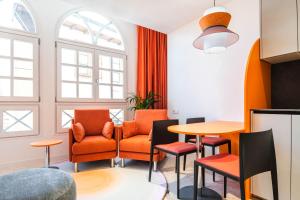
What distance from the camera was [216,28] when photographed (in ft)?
5.70

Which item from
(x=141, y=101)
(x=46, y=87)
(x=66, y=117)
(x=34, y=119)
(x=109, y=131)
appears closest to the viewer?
(x=109, y=131)

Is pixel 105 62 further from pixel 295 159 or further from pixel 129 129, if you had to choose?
pixel 295 159

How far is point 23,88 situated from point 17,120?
21.3 inches

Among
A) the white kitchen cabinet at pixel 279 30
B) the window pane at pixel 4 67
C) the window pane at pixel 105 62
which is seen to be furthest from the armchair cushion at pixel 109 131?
the white kitchen cabinet at pixel 279 30

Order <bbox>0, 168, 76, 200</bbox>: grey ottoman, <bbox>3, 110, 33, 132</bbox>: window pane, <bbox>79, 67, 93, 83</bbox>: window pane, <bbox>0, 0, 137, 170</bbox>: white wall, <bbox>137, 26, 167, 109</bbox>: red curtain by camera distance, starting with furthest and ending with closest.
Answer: <bbox>137, 26, 167, 109</bbox>: red curtain < <bbox>79, 67, 93, 83</bbox>: window pane < <bbox>0, 0, 137, 170</bbox>: white wall < <bbox>3, 110, 33, 132</bbox>: window pane < <bbox>0, 168, 76, 200</bbox>: grey ottoman

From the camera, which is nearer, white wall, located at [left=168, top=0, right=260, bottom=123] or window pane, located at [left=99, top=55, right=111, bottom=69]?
white wall, located at [left=168, top=0, right=260, bottom=123]

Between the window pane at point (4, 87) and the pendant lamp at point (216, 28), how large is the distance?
9.92 ft

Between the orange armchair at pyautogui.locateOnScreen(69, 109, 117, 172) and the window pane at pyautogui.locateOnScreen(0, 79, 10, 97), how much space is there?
1092mm

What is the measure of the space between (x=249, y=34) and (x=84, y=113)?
3030mm

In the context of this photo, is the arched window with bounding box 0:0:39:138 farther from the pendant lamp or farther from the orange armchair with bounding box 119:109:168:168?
the pendant lamp

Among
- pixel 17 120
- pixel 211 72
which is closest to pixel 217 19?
pixel 211 72

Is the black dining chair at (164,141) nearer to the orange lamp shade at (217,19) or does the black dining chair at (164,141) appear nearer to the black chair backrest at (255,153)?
the black chair backrest at (255,153)

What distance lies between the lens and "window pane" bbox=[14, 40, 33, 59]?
116 inches

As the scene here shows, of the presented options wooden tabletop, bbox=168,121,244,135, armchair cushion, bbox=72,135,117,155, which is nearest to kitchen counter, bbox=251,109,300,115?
wooden tabletop, bbox=168,121,244,135
